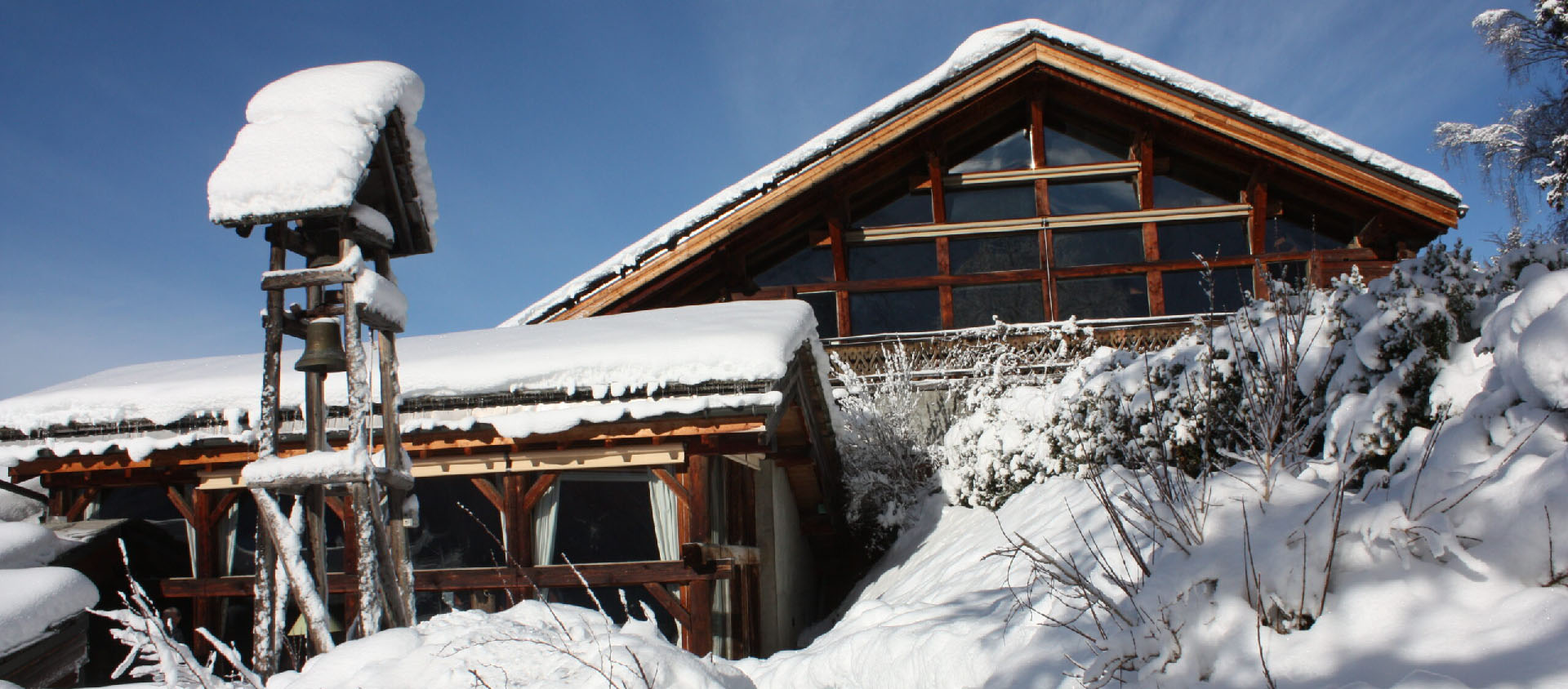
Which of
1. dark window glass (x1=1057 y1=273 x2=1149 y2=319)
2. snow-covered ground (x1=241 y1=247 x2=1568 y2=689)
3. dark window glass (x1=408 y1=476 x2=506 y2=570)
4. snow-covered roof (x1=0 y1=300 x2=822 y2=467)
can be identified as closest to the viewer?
snow-covered ground (x1=241 y1=247 x2=1568 y2=689)

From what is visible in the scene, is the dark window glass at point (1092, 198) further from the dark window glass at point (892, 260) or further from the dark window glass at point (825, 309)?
the dark window glass at point (825, 309)

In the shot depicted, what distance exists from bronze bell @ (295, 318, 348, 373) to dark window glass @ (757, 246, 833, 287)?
8.62 m

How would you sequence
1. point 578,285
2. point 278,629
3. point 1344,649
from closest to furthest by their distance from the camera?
point 1344,649 < point 278,629 < point 578,285

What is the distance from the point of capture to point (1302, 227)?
12.3 m

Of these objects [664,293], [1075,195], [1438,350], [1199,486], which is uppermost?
[1075,195]

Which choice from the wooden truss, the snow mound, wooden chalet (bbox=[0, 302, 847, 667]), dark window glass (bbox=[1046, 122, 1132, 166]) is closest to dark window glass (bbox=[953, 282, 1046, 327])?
dark window glass (bbox=[1046, 122, 1132, 166])

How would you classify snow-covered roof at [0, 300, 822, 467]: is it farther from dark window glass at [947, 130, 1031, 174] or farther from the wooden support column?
dark window glass at [947, 130, 1031, 174]

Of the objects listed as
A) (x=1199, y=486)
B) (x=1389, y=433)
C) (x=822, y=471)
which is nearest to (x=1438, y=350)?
(x=1389, y=433)

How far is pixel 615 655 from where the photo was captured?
2.77 metres

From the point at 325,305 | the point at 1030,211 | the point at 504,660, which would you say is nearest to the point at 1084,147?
the point at 1030,211

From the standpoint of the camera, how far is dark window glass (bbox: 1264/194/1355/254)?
39.6 feet

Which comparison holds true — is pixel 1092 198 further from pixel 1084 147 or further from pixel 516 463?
pixel 516 463

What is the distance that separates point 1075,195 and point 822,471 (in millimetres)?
6045

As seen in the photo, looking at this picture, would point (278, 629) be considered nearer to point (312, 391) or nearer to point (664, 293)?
point (312, 391)
